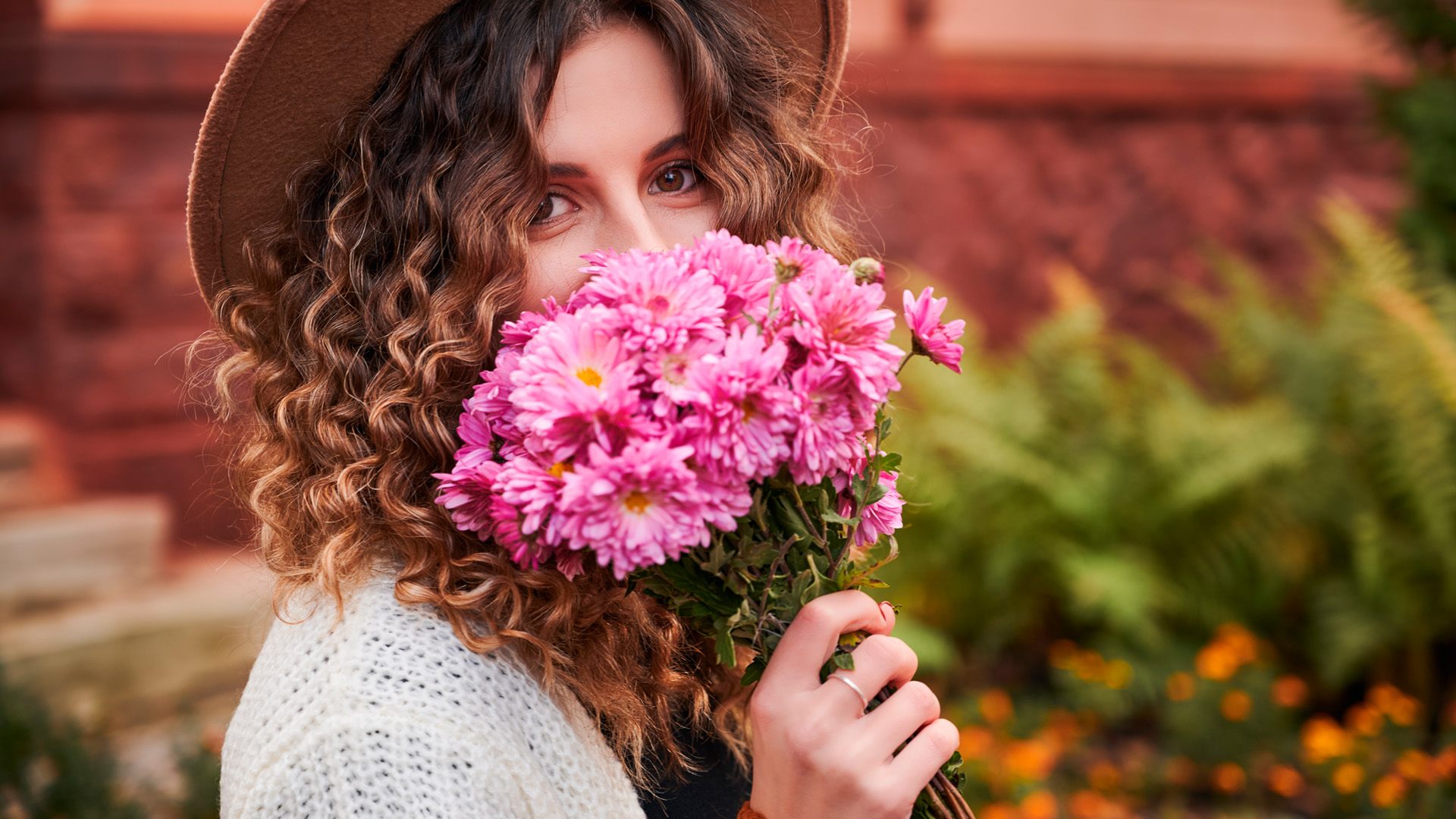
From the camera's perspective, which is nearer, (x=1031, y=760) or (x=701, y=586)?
(x=701, y=586)

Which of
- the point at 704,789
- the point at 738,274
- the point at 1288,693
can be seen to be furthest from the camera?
the point at 1288,693

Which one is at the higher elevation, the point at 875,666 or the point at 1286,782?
the point at 875,666

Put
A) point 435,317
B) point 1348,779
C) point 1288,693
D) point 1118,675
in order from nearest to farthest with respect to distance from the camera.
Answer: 1. point 435,317
2. point 1348,779
3. point 1288,693
4. point 1118,675

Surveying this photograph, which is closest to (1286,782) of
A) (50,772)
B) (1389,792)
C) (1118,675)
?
(1389,792)

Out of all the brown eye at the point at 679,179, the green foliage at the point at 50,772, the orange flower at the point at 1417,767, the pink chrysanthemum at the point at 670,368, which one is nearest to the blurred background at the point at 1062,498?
the orange flower at the point at 1417,767

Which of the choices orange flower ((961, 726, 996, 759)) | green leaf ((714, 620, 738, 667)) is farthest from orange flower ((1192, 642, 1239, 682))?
green leaf ((714, 620, 738, 667))

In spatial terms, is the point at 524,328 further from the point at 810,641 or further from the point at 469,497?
Answer: the point at 810,641

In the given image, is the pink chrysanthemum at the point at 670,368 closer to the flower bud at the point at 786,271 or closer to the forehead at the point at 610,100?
the flower bud at the point at 786,271

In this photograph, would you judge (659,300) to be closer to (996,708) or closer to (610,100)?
(610,100)

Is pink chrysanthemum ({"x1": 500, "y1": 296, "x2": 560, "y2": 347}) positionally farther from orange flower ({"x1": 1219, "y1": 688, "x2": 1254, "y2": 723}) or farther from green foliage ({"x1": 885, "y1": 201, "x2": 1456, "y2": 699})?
orange flower ({"x1": 1219, "y1": 688, "x2": 1254, "y2": 723})

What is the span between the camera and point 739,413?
3.31 feet

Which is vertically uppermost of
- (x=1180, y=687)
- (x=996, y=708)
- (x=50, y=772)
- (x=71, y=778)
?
(x=1180, y=687)

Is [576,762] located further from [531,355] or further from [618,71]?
[618,71]

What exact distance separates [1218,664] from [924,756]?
2798mm
